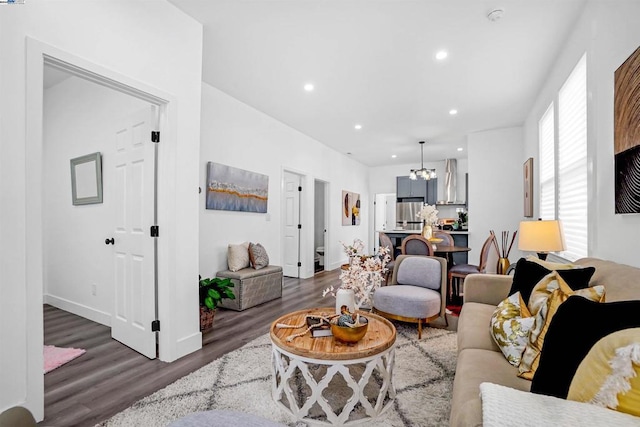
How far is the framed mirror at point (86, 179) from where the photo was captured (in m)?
3.35

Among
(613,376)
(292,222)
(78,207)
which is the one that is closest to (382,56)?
(613,376)

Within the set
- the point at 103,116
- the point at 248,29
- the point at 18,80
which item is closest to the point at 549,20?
the point at 248,29

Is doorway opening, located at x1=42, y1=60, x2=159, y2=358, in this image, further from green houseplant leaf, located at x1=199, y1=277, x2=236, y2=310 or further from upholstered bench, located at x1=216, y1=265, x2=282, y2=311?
upholstered bench, located at x1=216, y1=265, x2=282, y2=311

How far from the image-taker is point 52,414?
186cm

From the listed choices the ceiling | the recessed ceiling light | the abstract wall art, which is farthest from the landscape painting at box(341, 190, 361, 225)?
the abstract wall art

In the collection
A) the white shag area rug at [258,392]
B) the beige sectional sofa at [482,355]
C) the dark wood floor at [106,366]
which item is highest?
the beige sectional sofa at [482,355]

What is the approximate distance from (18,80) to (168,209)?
3.85 ft

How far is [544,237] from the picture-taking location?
257 cm

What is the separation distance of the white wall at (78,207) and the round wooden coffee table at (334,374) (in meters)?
2.32

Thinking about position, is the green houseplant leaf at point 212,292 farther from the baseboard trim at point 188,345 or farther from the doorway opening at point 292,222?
the doorway opening at point 292,222

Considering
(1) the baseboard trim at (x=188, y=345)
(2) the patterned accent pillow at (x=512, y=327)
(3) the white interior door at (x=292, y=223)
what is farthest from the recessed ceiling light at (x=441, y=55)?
(1) the baseboard trim at (x=188, y=345)

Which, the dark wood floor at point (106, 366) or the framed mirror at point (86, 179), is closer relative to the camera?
the dark wood floor at point (106, 366)

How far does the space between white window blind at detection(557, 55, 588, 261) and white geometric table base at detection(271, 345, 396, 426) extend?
6.78 feet

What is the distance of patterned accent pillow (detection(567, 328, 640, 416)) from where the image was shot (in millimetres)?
710
